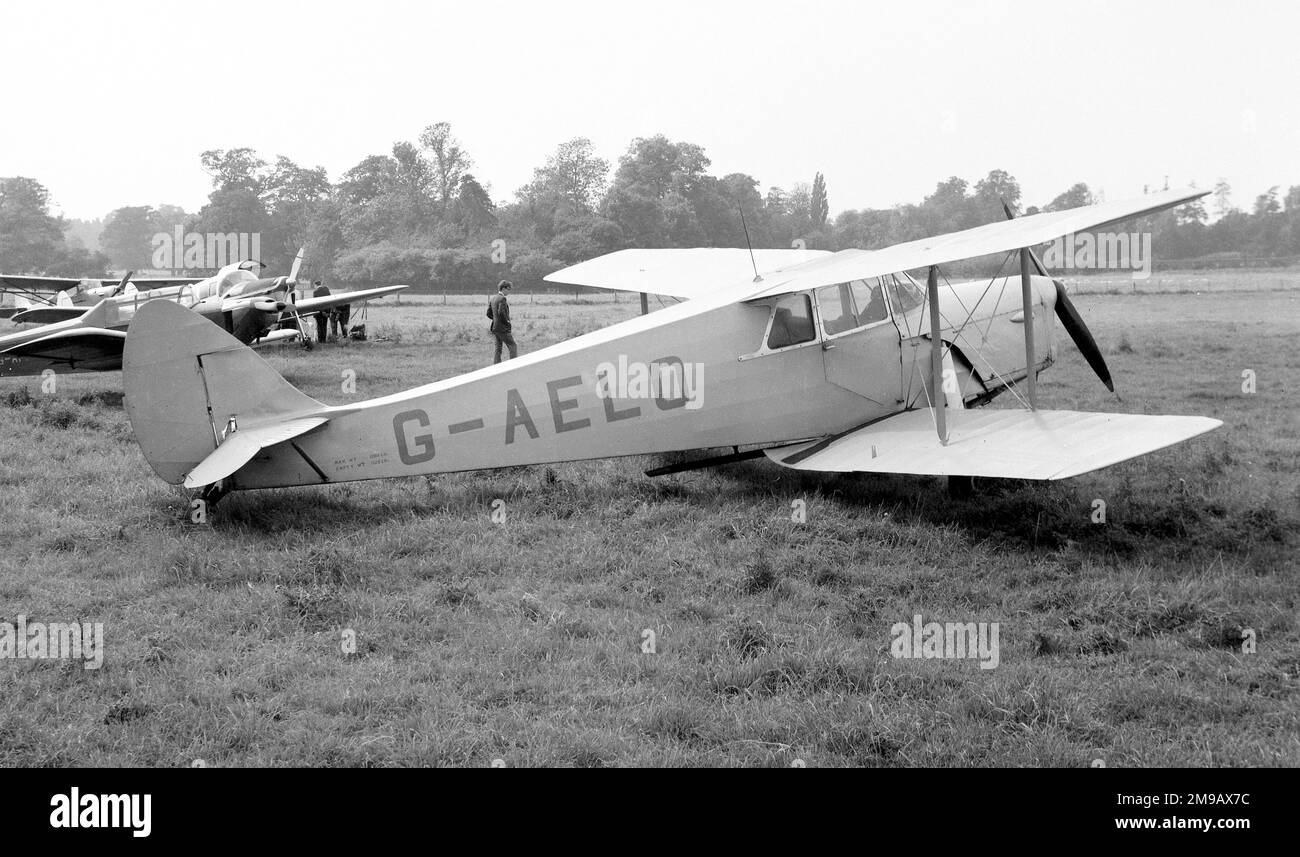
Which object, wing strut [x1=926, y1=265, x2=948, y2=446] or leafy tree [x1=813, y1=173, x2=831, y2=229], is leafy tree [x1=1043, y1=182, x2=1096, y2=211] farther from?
wing strut [x1=926, y1=265, x2=948, y2=446]

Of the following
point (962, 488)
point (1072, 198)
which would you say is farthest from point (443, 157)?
point (962, 488)

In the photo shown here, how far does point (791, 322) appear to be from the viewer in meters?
7.02

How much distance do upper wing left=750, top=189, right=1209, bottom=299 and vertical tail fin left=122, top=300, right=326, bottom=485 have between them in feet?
12.4

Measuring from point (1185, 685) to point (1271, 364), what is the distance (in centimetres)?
1174

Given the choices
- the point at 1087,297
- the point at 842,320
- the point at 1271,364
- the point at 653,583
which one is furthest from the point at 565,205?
the point at 653,583

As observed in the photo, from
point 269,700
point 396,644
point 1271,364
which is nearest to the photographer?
point 269,700

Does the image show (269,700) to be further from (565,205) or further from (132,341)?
(565,205)

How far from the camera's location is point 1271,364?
13266 millimetres

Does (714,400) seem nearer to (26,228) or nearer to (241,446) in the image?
(241,446)

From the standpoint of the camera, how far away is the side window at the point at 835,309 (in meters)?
7.12

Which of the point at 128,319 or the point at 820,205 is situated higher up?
the point at 820,205

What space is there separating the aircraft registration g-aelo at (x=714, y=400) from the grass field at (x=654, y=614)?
464 millimetres

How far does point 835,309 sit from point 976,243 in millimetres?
1362

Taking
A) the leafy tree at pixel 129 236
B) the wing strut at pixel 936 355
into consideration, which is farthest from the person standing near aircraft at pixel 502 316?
the leafy tree at pixel 129 236
